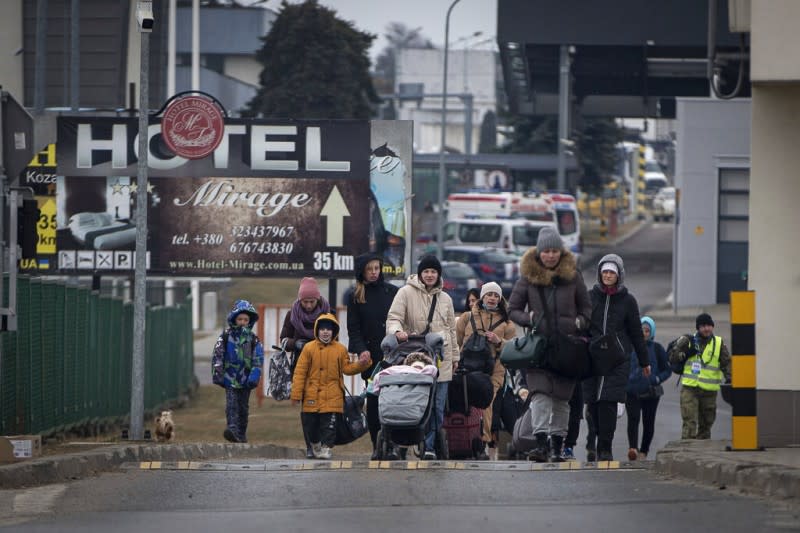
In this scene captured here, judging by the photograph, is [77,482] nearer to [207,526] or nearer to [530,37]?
[207,526]

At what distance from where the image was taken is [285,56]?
67.7 m

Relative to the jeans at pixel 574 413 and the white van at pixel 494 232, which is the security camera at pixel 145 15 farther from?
the white van at pixel 494 232

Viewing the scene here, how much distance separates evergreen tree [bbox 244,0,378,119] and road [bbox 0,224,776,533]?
55.1 metres

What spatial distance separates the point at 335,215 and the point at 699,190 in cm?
2220

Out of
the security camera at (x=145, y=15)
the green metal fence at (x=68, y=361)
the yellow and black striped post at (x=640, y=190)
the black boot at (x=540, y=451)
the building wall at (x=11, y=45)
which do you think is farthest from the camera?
the yellow and black striped post at (x=640, y=190)

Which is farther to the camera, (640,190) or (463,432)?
(640,190)

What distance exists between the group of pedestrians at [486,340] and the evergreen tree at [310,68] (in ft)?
167

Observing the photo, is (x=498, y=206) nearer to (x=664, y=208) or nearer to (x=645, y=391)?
(x=645, y=391)

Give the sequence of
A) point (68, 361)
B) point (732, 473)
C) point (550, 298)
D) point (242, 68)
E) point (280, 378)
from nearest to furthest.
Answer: point (732, 473), point (550, 298), point (280, 378), point (68, 361), point (242, 68)

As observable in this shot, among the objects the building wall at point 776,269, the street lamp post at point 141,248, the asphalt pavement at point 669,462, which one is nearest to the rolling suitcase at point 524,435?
the asphalt pavement at point 669,462

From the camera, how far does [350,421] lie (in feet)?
→ 47.4

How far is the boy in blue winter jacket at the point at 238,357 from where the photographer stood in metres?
15.7

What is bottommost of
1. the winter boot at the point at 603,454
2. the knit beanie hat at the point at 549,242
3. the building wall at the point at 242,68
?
the winter boot at the point at 603,454

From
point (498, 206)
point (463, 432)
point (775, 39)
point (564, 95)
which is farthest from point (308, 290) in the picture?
point (564, 95)
